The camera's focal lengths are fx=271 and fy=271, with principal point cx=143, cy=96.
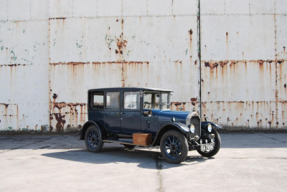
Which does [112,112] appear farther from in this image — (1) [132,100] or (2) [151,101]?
(2) [151,101]

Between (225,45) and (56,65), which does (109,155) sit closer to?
(56,65)

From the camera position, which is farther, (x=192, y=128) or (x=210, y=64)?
(x=210, y=64)

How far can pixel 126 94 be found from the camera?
642cm

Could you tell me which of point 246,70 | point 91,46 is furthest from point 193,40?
point 91,46

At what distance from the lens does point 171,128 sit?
5621 mm

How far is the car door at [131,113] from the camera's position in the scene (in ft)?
20.3

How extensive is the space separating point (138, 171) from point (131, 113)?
6.06ft

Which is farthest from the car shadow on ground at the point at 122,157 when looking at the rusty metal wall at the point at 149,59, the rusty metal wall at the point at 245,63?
the rusty metal wall at the point at 245,63

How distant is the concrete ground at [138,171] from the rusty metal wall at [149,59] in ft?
14.3

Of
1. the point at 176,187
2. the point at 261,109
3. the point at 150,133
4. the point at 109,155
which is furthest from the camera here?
the point at 261,109

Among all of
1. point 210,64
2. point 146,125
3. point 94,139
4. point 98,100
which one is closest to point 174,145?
point 146,125

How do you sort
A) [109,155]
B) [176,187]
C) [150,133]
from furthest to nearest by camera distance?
1. [109,155]
2. [150,133]
3. [176,187]

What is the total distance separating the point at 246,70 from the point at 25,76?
9199 millimetres

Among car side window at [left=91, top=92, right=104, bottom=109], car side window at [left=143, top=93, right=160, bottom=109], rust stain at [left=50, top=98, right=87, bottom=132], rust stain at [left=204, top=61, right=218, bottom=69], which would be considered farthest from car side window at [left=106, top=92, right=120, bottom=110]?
rust stain at [left=204, top=61, right=218, bottom=69]
